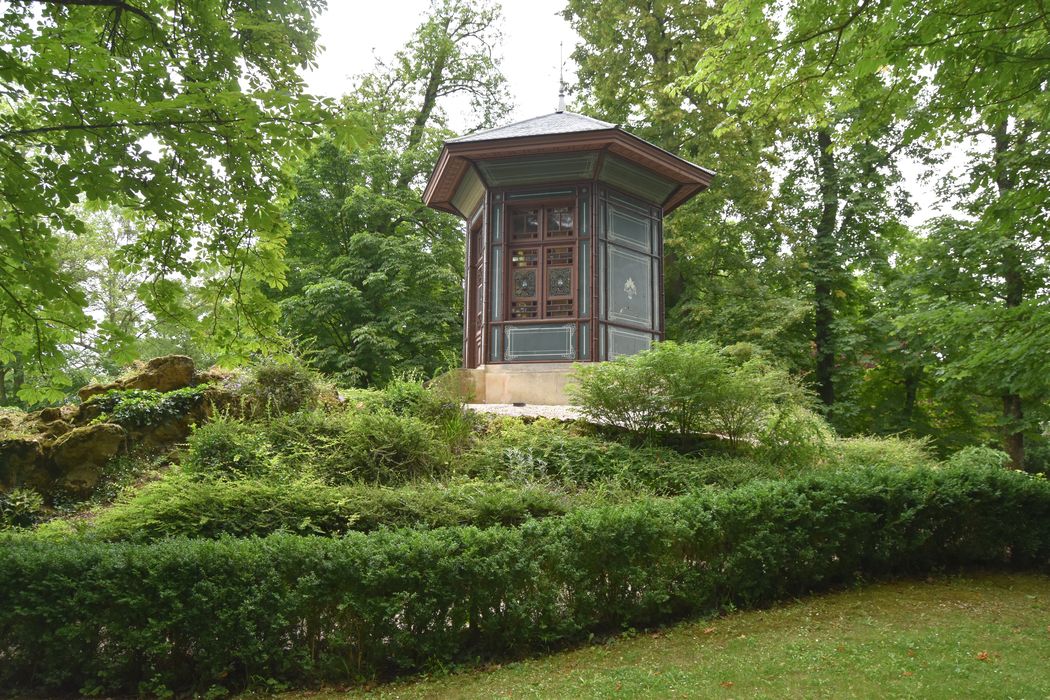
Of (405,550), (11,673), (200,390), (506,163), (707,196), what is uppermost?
(707,196)

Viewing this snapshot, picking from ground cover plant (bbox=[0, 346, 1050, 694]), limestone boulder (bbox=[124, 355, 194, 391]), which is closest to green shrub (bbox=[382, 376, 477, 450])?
ground cover plant (bbox=[0, 346, 1050, 694])

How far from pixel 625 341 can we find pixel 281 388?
6.77 meters

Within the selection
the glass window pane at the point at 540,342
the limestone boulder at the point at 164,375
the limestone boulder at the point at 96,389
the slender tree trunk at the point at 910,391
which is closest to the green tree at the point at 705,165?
the slender tree trunk at the point at 910,391

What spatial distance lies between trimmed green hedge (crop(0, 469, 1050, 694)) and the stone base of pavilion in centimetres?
704

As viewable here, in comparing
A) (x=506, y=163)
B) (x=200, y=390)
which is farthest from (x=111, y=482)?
(x=506, y=163)

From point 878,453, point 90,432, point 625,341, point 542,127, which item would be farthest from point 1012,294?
point 90,432

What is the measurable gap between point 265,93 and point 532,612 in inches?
173

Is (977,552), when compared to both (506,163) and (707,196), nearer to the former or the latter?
(506,163)

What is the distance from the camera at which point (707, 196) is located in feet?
64.4

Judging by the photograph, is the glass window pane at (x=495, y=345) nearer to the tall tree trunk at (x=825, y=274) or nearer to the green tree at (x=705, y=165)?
the green tree at (x=705, y=165)

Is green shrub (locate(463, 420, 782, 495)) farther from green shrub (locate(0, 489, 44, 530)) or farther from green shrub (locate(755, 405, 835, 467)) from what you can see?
green shrub (locate(0, 489, 44, 530))

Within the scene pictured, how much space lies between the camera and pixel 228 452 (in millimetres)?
8648

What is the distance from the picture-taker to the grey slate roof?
44.5 ft

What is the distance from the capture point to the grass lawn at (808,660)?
4855 mm
